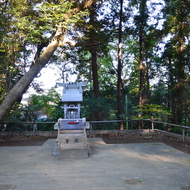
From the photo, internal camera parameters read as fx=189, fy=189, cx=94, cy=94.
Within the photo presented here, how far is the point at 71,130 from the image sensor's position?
697 centimetres

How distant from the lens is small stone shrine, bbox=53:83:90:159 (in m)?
6.04

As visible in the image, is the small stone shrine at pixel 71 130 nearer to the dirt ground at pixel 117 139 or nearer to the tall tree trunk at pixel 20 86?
the tall tree trunk at pixel 20 86

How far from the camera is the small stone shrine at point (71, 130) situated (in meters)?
6.04

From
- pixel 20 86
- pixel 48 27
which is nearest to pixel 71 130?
pixel 20 86

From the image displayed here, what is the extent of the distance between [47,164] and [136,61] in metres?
18.3

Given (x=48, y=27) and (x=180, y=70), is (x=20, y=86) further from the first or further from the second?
(x=180, y=70)

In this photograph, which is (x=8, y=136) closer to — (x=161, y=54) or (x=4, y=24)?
(x=4, y=24)

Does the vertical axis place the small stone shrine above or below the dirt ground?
above

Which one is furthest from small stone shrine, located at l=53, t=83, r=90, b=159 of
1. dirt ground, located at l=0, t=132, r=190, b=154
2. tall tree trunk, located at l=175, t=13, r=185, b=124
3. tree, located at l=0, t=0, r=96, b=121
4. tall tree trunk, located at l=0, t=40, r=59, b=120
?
tall tree trunk, located at l=175, t=13, r=185, b=124

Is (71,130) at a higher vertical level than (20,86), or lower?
lower

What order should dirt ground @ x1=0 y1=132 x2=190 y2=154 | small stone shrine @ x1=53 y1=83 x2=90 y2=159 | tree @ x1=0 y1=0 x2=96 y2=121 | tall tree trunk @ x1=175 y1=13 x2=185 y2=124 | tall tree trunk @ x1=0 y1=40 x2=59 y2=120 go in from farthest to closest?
tall tree trunk @ x1=175 y1=13 x2=185 y2=124, dirt ground @ x1=0 y1=132 x2=190 y2=154, tall tree trunk @ x1=0 y1=40 x2=59 y2=120, tree @ x1=0 y1=0 x2=96 y2=121, small stone shrine @ x1=53 y1=83 x2=90 y2=159

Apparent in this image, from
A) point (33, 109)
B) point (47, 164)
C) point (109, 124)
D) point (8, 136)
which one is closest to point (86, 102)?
point (109, 124)

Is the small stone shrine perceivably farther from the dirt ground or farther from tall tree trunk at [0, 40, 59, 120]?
the dirt ground

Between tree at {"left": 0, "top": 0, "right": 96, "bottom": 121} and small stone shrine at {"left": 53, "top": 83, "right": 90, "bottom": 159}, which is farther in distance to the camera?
tree at {"left": 0, "top": 0, "right": 96, "bottom": 121}
